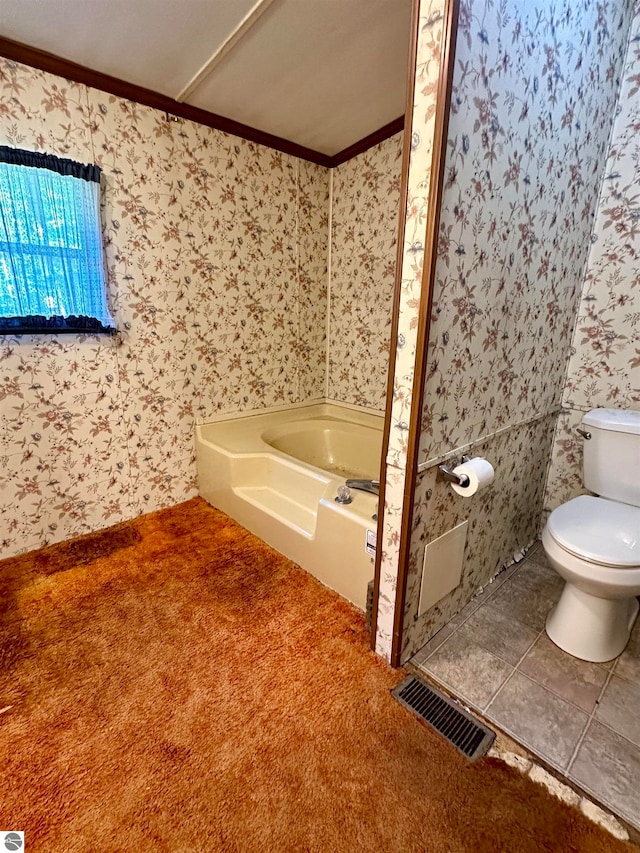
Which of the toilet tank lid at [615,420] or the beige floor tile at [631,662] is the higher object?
the toilet tank lid at [615,420]

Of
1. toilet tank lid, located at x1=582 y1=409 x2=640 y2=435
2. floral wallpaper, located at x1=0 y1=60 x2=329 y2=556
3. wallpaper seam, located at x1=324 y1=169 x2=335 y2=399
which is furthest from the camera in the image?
wallpaper seam, located at x1=324 y1=169 x2=335 y2=399

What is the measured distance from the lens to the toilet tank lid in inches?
60.6

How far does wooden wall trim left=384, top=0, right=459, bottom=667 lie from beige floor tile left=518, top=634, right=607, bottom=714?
0.49m

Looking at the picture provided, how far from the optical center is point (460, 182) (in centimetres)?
103

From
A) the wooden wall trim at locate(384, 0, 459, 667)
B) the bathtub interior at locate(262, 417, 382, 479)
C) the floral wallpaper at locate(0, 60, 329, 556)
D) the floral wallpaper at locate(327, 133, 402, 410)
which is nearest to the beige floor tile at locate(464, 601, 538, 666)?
the wooden wall trim at locate(384, 0, 459, 667)

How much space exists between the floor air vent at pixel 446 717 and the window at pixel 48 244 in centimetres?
201

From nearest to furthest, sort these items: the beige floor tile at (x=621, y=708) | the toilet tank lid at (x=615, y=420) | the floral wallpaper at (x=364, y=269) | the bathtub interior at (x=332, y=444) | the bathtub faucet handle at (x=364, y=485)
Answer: the beige floor tile at (x=621, y=708), the toilet tank lid at (x=615, y=420), the bathtub faucet handle at (x=364, y=485), the floral wallpaper at (x=364, y=269), the bathtub interior at (x=332, y=444)

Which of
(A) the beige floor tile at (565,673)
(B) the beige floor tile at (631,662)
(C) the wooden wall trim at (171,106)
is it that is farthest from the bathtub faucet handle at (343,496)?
(C) the wooden wall trim at (171,106)

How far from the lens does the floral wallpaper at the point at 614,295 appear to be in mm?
1604

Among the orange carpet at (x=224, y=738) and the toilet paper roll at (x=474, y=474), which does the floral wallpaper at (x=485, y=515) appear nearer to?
the toilet paper roll at (x=474, y=474)

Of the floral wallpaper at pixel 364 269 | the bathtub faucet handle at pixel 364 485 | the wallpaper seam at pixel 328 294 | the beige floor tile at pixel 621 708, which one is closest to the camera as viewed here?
the beige floor tile at pixel 621 708

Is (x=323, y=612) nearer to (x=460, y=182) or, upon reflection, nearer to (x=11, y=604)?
(x=11, y=604)

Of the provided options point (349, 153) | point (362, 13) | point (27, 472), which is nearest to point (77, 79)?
point (362, 13)

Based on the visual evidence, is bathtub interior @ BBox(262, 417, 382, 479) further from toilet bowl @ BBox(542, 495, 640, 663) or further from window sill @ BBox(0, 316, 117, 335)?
toilet bowl @ BBox(542, 495, 640, 663)
